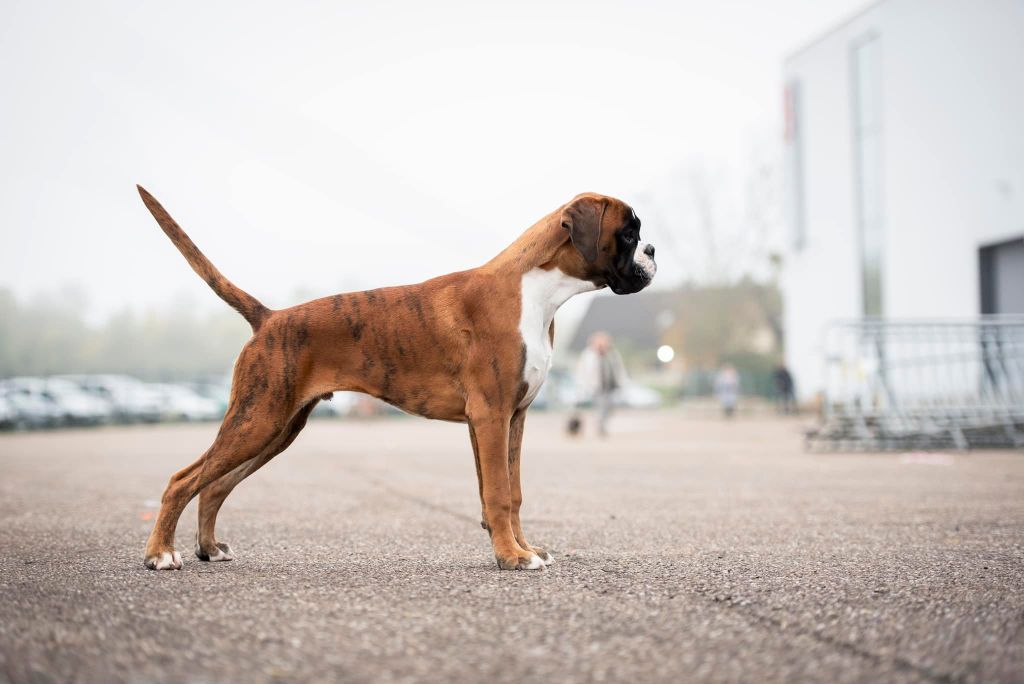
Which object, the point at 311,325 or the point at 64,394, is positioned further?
the point at 64,394

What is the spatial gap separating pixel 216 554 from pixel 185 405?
3144 centimetres

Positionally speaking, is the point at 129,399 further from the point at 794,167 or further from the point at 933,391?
the point at 933,391

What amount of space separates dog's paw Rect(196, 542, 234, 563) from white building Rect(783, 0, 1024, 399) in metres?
11.9

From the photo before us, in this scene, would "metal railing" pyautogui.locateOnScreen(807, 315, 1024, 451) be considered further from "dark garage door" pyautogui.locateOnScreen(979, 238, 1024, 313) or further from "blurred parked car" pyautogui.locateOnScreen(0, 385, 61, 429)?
"blurred parked car" pyautogui.locateOnScreen(0, 385, 61, 429)

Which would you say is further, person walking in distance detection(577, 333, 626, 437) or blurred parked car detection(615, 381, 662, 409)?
blurred parked car detection(615, 381, 662, 409)

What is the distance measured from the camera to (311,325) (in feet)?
15.6

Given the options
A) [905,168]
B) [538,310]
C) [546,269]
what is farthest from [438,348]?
[905,168]

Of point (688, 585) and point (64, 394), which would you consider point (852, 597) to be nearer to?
point (688, 585)

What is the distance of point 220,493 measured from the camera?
16.3 feet

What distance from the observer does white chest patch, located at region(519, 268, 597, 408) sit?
15.3ft

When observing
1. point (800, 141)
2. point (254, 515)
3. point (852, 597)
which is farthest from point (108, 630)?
point (800, 141)

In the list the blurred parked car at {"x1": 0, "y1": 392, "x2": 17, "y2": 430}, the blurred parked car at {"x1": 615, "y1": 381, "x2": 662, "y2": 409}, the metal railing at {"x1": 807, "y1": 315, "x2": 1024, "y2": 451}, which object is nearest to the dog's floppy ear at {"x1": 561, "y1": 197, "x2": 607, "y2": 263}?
the metal railing at {"x1": 807, "y1": 315, "x2": 1024, "y2": 451}

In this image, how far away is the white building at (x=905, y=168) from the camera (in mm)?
22781

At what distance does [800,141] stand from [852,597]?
32.3 meters
